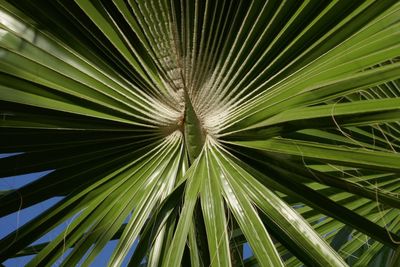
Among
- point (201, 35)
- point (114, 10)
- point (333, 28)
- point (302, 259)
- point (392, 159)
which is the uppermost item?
point (114, 10)

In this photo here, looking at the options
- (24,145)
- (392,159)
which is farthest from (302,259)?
(24,145)

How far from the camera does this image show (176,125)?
181 cm

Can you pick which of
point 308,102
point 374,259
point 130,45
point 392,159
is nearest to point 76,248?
point 130,45

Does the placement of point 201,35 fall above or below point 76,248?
above

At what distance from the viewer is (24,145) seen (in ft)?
5.87

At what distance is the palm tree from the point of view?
4.83 feet

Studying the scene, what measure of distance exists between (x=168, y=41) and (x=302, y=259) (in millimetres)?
686

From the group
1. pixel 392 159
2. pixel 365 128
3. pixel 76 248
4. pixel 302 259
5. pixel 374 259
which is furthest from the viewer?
pixel 374 259

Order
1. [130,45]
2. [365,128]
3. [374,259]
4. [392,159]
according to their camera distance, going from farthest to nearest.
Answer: [374,259]
[365,128]
[130,45]
[392,159]

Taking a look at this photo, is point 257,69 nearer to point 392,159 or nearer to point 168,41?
point 168,41

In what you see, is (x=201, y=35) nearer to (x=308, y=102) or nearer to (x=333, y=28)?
(x=333, y=28)

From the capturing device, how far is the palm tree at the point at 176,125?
147 cm

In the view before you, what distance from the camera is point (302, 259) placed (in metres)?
1.46

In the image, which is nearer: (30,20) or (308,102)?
(308,102)
